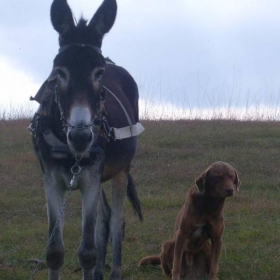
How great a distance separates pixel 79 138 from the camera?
4383 millimetres

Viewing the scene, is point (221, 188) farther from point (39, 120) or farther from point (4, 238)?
point (4, 238)

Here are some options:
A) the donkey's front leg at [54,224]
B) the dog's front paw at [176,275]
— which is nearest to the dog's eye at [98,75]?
the donkey's front leg at [54,224]

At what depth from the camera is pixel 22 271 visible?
616 cm

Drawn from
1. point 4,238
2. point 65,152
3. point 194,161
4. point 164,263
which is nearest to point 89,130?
point 65,152

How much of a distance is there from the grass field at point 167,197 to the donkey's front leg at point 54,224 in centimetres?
84

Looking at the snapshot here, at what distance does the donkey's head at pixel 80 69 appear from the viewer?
14.5ft

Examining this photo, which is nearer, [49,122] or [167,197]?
[49,122]

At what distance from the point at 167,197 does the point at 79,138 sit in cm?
495

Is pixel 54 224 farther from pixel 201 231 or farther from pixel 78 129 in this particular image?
pixel 201 231

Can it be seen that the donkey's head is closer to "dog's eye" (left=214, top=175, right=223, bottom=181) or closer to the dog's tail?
"dog's eye" (left=214, top=175, right=223, bottom=181)

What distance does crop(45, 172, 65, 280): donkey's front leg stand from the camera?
201 inches

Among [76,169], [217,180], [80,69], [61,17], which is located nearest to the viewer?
[80,69]

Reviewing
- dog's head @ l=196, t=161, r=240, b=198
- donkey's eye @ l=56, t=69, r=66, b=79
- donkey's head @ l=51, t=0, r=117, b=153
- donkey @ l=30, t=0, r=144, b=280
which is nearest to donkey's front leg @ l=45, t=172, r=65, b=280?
donkey @ l=30, t=0, r=144, b=280

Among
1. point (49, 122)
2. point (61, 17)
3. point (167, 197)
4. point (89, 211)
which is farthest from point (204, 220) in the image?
point (167, 197)
